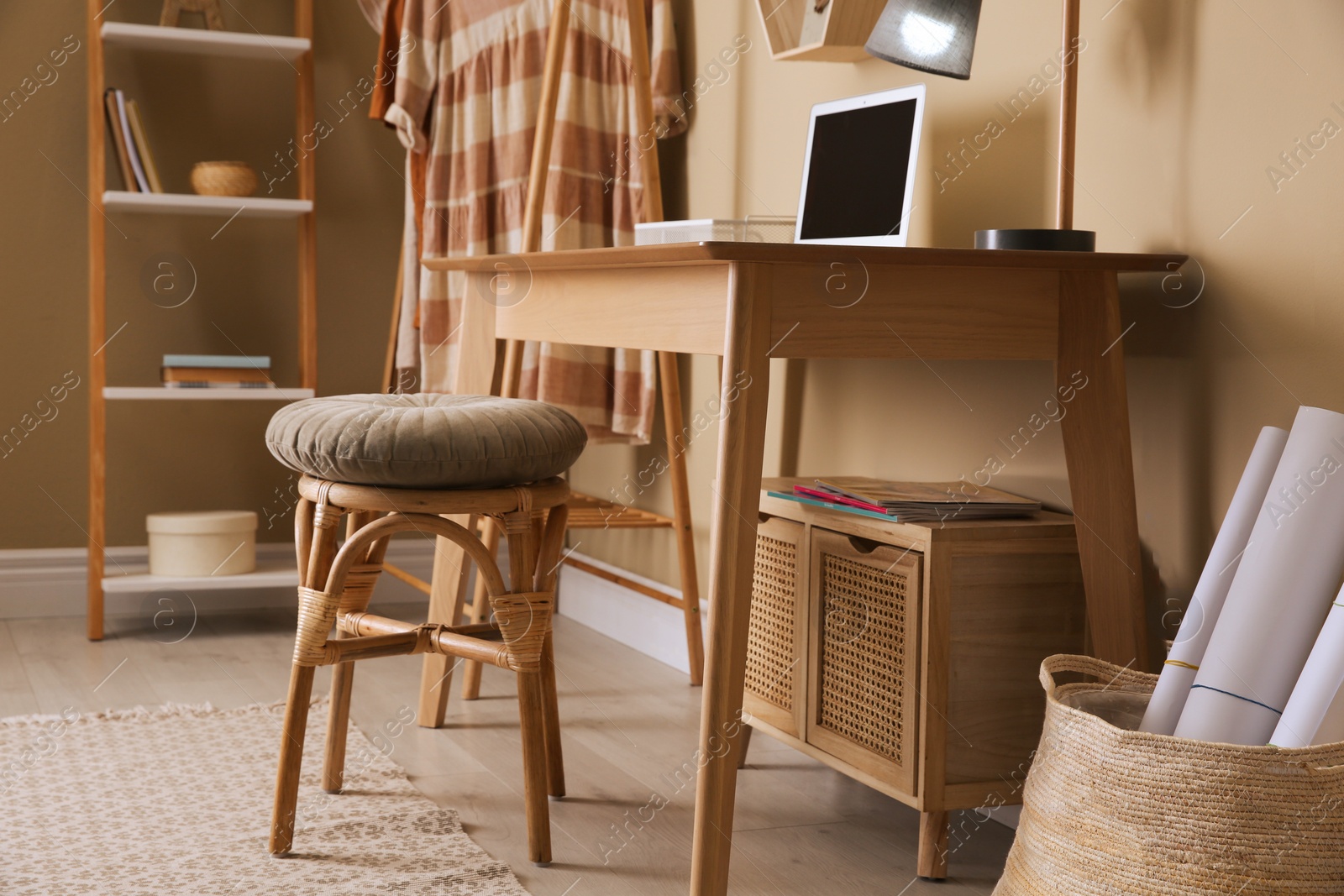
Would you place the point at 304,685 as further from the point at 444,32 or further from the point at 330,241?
the point at 330,241

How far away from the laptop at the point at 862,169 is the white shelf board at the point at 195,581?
145 cm

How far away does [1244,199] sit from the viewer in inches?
52.8

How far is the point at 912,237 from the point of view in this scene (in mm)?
1924

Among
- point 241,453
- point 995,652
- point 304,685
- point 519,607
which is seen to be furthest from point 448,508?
point 241,453

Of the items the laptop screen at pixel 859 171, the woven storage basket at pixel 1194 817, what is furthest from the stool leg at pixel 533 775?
the laptop screen at pixel 859 171

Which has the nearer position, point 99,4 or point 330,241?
point 99,4

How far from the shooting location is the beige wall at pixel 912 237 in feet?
4.33

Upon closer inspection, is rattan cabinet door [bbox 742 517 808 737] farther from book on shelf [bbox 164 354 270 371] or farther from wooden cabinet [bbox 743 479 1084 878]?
book on shelf [bbox 164 354 270 371]

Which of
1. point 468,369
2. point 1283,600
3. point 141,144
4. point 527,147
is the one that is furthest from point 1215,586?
point 141,144

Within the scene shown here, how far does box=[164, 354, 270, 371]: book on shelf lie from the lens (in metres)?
2.75

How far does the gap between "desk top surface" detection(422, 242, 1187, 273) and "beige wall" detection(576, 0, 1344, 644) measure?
9 centimetres

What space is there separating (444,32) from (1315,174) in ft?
6.30

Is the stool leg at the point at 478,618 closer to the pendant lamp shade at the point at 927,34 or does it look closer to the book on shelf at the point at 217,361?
the book on shelf at the point at 217,361

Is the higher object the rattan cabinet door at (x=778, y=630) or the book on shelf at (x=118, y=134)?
the book on shelf at (x=118, y=134)
